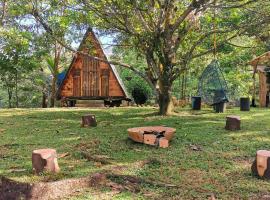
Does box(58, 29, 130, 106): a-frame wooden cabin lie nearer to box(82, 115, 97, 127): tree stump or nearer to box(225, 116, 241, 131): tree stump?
box(82, 115, 97, 127): tree stump

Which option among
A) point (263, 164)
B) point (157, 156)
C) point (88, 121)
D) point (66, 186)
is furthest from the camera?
point (88, 121)

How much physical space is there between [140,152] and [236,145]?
152 centimetres

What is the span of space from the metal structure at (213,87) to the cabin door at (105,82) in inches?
279

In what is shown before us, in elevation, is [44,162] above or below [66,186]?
above

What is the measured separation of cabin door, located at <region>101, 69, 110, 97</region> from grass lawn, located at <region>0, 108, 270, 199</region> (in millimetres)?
8384

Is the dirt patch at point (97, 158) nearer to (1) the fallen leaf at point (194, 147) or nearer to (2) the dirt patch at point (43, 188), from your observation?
(2) the dirt patch at point (43, 188)

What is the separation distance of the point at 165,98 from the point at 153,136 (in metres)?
3.71

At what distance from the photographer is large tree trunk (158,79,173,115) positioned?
8906 mm

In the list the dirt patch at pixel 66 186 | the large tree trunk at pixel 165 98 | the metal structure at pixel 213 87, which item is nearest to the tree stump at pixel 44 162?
the dirt patch at pixel 66 186

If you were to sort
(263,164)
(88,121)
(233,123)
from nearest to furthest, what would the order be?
(263,164) < (233,123) < (88,121)

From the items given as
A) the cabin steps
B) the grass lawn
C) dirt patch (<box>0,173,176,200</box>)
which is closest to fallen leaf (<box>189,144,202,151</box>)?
the grass lawn

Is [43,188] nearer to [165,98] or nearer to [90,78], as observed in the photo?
[165,98]

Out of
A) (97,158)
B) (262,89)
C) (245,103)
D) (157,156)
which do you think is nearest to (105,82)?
(262,89)

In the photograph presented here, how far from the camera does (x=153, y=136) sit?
5.35 meters
